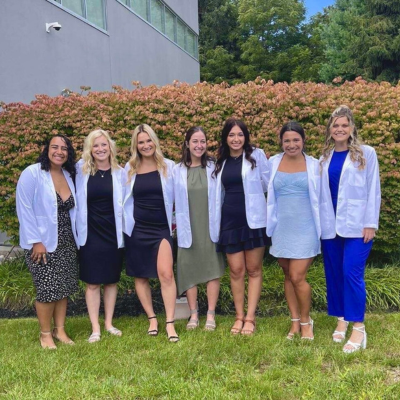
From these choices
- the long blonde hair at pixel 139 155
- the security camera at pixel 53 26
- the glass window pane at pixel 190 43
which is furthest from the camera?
the glass window pane at pixel 190 43

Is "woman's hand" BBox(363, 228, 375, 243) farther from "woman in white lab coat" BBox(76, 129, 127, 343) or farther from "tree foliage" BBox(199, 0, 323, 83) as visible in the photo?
"tree foliage" BBox(199, 0, 323, 83)

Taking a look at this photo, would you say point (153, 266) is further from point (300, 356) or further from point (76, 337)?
point (300, 356)

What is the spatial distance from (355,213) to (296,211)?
1.62 ft

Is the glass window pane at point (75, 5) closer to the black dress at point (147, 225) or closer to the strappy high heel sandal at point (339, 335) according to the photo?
the black dress at point (147, 225)

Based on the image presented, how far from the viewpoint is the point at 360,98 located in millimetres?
5562

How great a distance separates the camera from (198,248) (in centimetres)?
449

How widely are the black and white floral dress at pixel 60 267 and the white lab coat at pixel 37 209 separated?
0.09 meters

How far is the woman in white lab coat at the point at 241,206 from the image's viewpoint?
4.20m

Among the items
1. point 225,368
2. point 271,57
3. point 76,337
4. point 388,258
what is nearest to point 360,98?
point 388,258

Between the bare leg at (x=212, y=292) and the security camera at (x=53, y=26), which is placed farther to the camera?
the security camera at (x=53, y=26)

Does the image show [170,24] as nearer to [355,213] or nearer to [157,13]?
[157,13]

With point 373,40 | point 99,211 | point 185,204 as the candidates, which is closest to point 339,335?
point 185,204

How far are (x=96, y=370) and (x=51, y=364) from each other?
0.41 metres

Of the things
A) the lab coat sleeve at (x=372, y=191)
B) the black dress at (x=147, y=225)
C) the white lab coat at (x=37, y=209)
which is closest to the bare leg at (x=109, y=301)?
the black dress at (x=147, y=225)
